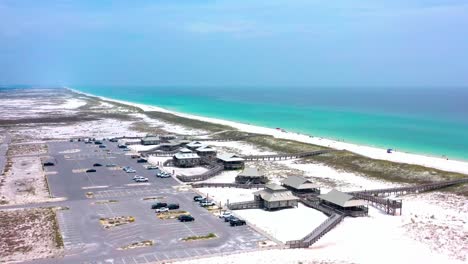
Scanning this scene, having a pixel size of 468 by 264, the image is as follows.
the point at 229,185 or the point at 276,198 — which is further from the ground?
the point at 276,198

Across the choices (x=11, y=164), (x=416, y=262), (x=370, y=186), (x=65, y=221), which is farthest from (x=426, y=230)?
(x=11, y=164)

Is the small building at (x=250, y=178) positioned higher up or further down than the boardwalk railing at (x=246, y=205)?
higher up

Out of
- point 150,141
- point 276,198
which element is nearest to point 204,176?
point 276,198

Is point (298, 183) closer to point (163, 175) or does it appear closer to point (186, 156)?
point (163, 175)

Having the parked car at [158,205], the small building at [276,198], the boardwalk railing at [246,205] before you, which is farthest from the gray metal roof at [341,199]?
the parked car at [158,205]

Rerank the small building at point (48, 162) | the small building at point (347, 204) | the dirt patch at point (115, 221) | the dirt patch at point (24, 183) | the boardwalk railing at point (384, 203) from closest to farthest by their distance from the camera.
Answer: the dirt patch at point (115, 221) → the small building at point (347, 204) → the boardwalk railing at point (384, 203) → the dirt patch at point (24, 183) → the small building at point (48, 162)

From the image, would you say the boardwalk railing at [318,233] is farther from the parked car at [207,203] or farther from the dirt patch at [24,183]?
the dirt patch at [24,183]

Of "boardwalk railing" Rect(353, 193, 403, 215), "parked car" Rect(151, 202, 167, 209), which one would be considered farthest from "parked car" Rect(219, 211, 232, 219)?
"boardwalk railing" Rect(353, 193, 403, 215)
